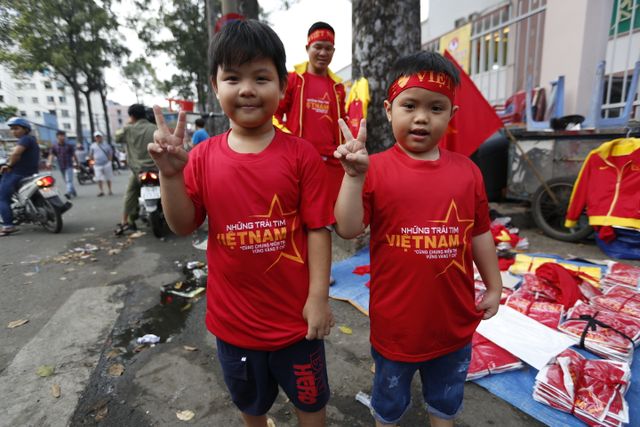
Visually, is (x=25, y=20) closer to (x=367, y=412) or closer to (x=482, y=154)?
(x=482, y=154)

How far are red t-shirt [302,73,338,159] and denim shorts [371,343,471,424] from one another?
2.13 metres

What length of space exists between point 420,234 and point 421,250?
0.06 metres

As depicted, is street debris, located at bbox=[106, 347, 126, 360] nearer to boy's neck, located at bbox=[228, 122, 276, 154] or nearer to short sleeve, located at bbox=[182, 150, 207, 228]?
short sleeve, located at bbox=[182, 150, 207, 228]

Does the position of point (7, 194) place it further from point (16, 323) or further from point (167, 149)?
point (167, 149)

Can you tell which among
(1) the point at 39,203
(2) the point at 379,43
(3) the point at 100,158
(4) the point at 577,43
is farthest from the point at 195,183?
(3) the point at 100,158

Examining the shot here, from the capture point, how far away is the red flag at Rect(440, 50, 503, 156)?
3.41 m

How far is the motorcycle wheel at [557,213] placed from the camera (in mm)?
4395

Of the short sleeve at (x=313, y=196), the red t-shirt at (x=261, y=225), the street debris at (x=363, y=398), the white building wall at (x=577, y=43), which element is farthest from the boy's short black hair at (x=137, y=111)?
the white building wall at (x=577, y=43)

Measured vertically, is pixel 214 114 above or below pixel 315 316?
above

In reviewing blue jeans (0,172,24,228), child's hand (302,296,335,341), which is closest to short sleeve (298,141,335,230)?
child's hand (302,296,335,341)

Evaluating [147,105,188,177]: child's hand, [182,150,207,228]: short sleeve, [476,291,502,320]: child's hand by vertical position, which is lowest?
[476,291,502,320]: child's hand

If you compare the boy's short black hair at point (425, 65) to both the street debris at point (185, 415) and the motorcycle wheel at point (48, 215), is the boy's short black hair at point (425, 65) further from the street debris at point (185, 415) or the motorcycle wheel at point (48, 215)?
the motorcycle wheel at point (48, 215)

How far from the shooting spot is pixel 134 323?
120 inches

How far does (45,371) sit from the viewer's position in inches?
94.2
